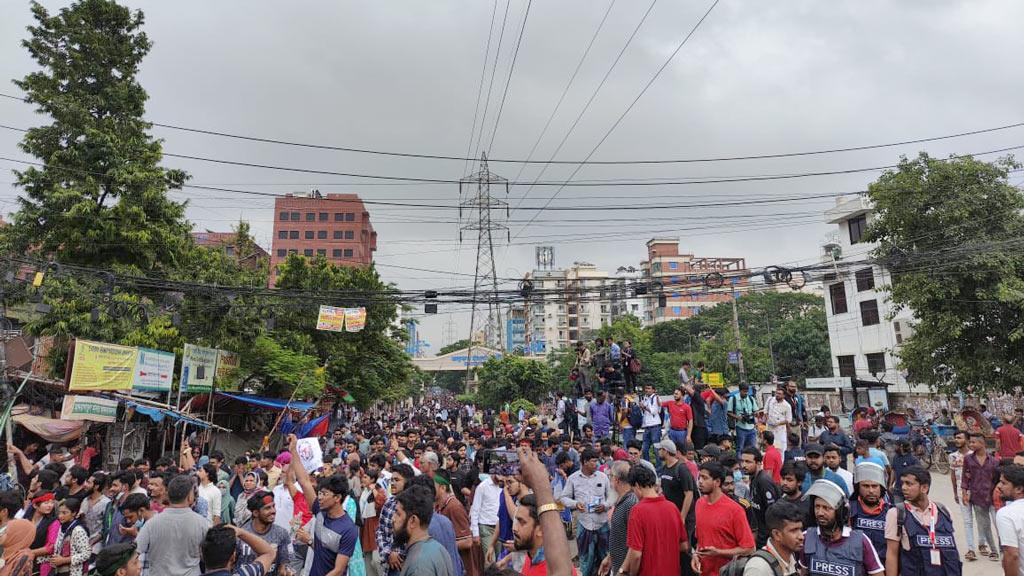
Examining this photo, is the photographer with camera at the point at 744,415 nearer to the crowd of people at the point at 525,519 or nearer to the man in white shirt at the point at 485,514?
the crowd of people at the point at 525,519

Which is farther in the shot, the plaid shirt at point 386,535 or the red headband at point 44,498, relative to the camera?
the red headband at point 44,498

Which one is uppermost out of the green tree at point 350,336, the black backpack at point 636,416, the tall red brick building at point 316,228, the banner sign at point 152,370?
the tall red brick building at point 316,228

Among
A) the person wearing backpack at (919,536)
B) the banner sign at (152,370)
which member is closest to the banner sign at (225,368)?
the banner sign at (152,370)

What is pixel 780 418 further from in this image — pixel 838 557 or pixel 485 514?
pixel 838 557

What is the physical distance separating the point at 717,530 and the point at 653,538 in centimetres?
52

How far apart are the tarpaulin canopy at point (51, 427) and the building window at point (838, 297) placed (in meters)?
41.4

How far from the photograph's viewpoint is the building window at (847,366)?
37.7m

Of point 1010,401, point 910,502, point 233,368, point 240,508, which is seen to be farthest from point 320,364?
point 1010,401

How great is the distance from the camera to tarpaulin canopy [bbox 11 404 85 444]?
1589 centimetres

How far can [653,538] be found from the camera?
4688 mm

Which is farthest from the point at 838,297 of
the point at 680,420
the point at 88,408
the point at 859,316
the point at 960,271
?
the point at 88,408

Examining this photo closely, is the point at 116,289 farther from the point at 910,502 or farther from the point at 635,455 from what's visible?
the point at 910,502

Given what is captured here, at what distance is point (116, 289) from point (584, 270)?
294 feet

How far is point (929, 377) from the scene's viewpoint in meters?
19.3
